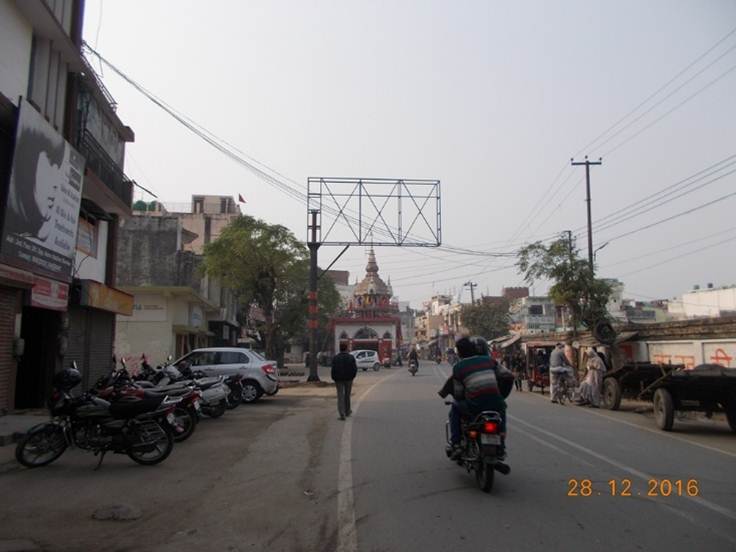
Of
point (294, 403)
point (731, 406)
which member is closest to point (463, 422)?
point (731, 406)

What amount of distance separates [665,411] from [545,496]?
719 cm

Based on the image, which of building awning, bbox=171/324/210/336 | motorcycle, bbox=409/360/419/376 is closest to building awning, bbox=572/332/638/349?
motorcycle, bbox=409/360/419/376

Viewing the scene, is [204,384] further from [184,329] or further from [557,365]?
[184,329]

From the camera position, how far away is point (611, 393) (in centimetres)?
1667

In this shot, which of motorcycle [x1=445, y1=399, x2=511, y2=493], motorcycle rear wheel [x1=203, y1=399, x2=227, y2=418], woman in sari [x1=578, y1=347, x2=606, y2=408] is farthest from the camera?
woman in sari [x1=578, y1=347, x2=606, y2=408]

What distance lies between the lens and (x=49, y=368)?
15242mm

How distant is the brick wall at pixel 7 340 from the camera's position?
13.0 metres

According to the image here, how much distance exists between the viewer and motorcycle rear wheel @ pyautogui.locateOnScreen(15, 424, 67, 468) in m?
8.45

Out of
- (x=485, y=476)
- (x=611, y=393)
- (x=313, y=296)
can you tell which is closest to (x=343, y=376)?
(x=485, y=476)

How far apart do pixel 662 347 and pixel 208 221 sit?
128 feet

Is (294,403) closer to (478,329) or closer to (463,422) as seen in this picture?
(463,422)

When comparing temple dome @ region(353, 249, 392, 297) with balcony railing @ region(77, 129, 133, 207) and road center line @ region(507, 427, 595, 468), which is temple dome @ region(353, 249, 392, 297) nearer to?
balcony railing @ region(77, 129, 133, 207)

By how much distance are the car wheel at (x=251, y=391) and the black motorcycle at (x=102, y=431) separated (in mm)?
9177

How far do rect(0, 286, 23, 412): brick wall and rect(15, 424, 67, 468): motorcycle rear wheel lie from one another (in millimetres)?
5339
